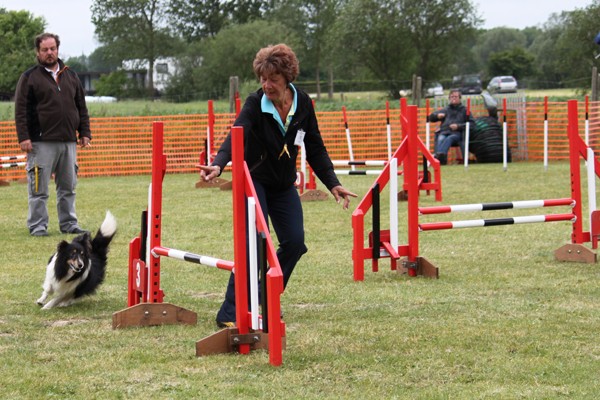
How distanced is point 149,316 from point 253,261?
1048 millimetres

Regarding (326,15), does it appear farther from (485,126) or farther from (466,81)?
(485,126)

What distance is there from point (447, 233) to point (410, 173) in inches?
97.1

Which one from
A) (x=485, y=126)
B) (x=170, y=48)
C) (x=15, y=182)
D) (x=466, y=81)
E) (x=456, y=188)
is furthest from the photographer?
(x=170, y=48)

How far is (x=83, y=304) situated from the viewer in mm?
6273

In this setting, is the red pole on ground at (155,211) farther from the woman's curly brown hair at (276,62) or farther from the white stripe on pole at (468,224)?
the white stripe on pole at (468,224)

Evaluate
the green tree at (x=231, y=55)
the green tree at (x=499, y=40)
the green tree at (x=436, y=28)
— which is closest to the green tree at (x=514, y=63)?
the green tree at (x=436, y=28)

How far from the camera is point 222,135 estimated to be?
19266mm

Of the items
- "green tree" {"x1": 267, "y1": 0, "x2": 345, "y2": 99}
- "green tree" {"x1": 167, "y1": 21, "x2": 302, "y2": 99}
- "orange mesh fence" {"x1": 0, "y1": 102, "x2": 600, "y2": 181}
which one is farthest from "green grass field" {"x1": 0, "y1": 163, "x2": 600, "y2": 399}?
"green tree" {"x1": 267, "y1": 0, "x2": 345, "y2": 99}

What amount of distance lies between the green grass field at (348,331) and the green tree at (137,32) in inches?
2434

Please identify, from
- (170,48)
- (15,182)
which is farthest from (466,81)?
(15,182)

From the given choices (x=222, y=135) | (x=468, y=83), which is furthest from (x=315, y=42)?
(x=222, y=135)

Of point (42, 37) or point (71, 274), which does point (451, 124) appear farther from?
point (71, 274)

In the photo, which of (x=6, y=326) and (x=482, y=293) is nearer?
(x=6, y=326)

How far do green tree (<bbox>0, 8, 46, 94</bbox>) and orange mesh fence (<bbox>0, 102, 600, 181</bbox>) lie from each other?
25.1 meters
